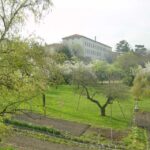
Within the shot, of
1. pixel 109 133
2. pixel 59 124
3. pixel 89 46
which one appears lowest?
pixel 109 133

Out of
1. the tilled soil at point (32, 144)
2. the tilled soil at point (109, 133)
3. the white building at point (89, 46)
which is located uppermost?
the white building at point (89, 46)

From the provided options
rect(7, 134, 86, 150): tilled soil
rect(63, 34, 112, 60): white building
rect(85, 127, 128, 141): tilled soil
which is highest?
rect(63, 34, 112, 60): white building

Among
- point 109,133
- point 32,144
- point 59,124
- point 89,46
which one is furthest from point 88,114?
point 89,46

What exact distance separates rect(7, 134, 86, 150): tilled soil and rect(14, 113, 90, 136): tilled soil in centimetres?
431

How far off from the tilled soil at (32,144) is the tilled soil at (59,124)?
431 centimetres

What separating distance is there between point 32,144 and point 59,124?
7.96 metres

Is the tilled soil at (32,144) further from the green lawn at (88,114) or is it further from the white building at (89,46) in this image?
the white building at (89,46)

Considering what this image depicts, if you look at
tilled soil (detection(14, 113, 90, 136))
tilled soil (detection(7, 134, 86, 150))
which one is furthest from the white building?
tilled soil (detection(7, 134, 86, 150))

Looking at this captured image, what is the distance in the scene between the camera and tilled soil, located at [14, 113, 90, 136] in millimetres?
27812

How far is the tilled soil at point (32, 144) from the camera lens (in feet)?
68.0

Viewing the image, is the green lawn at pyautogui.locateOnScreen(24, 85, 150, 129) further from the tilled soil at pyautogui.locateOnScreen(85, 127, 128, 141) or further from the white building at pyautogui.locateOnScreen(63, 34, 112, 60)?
the white building at pyautogui.locateOnScreen(63, 34, 112, 60)

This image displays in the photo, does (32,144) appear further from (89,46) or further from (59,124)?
(89,46)

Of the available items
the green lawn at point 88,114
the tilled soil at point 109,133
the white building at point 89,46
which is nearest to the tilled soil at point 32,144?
the tilled soil at point 109,133

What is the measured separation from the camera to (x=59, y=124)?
2936cm
